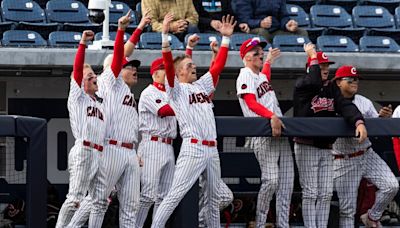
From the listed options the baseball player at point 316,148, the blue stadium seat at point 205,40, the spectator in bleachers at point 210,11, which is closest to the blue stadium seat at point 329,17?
the spectator in bleachers at point 210,11

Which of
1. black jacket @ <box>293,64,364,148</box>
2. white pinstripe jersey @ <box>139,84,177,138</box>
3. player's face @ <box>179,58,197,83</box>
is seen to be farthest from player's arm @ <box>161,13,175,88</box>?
black jacket @ <box>293,64,364,148</box>

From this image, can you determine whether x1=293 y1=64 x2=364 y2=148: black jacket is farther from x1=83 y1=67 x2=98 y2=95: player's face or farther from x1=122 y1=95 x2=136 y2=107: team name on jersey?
x1=83 y1=67 x2=98 y2=95: player's face

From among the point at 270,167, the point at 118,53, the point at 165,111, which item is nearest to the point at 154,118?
the point at 165,111

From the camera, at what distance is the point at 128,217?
8.47 m

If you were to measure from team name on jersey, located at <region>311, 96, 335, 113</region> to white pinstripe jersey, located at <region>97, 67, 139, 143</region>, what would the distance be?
1365 millimetres

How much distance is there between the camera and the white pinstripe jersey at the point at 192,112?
849 centimetres

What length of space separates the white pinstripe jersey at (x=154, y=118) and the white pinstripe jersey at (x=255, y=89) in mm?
563

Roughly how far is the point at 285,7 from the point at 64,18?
7.35 ft

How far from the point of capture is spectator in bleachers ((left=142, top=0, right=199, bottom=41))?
11250mm

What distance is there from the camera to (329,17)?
12.7 m

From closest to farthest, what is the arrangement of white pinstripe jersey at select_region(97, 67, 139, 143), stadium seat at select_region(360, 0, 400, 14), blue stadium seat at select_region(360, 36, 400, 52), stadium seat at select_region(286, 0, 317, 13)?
white pinstripe jersey at select_region(97, 67, 139, 143)
blue stadium seat at select_region(360, 36, 400, 52)
stadium seat at select_region(286, 0, 317, 13)
stadium seat at select_region(360, 0, 400, 14)

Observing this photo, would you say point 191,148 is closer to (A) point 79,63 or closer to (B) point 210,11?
(A) point 79,63

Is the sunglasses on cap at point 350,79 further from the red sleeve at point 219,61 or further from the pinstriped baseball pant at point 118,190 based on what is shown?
the pinstriped baseball pant at point 118,190

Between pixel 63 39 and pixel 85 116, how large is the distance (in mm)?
2669
